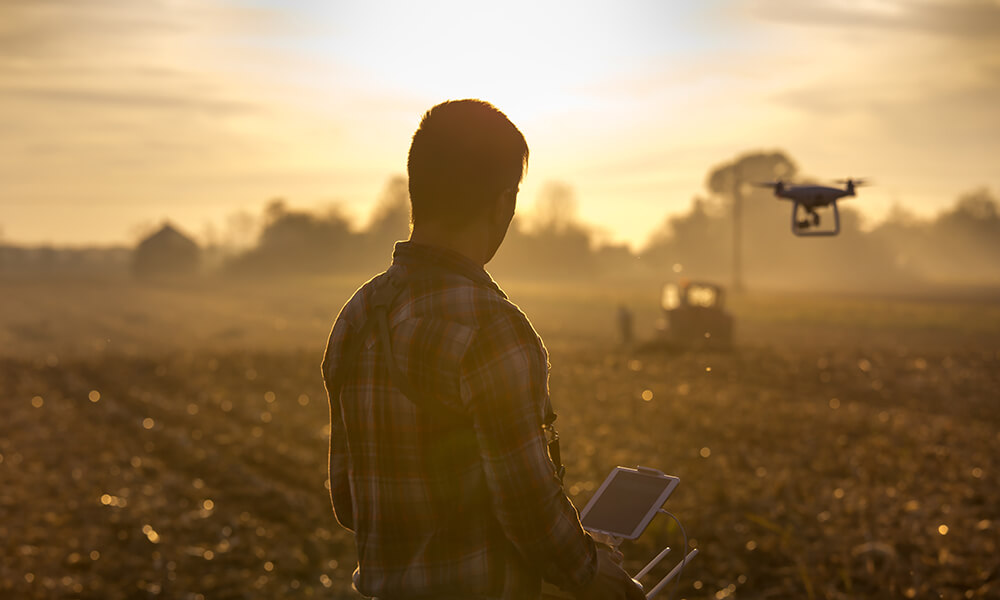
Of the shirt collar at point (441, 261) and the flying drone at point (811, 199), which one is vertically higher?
the flying drone at point (811, 199)

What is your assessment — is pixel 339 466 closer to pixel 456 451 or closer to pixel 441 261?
pixel 456 451

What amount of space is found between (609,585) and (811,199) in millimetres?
1250

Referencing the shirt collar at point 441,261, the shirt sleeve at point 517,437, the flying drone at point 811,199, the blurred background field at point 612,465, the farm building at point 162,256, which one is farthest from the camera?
the farm building at point 162,256

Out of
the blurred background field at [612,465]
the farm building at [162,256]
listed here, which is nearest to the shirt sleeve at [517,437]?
the blurred background field at [612,465]

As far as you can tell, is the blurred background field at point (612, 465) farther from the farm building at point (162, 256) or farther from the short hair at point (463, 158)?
the farm building at point (162, 256)

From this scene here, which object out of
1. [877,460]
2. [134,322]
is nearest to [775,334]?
[877,460]

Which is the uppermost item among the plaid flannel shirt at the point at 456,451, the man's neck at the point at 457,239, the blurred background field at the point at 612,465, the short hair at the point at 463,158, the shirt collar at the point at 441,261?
the short hair at the point at 463,158

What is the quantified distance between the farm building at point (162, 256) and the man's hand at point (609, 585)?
322 feet

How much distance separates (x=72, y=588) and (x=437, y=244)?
20.6ft

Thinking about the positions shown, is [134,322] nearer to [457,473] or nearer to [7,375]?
[7,375]

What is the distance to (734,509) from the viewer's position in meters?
8.58

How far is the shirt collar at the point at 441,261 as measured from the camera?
226cm

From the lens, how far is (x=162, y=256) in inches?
3684

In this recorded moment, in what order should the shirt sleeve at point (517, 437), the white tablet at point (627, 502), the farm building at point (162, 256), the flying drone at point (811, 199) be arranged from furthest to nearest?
1. the farm building at point (162, 256)
2. the white tablet at point (627, 502)
3. the shirt sleeve at point (517, 437)
4. the flying drone at point (811, 199)
